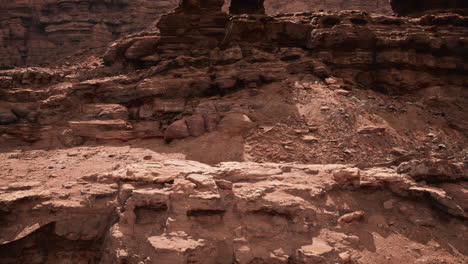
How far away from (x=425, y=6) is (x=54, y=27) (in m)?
38.4

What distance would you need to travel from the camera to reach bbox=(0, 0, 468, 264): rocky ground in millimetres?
5914

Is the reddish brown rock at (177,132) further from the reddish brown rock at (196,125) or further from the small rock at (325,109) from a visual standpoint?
the small rock at (325,109)

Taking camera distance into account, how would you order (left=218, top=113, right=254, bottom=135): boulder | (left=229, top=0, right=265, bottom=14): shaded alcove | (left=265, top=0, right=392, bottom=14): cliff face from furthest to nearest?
(left=265, top=0, right=392, bottom=14): cliff face
(left=229, top=0, right=265, bottom=14): shaded alcove
(left=218, top=113, right=254, bottom=135): boulder

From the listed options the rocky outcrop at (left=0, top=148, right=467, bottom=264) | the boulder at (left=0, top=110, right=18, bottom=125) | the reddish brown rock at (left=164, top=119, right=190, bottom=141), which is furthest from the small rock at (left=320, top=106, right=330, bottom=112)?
the boulder at (left=0, top=110, right=18, bottom=125)

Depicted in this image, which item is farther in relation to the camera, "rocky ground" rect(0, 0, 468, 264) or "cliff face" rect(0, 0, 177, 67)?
"cliff face" rect(0, 0, 177, 67)

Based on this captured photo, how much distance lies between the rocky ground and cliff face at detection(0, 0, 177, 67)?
2442 centimetres

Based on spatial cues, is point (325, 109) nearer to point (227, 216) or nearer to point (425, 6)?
point (227, 216)

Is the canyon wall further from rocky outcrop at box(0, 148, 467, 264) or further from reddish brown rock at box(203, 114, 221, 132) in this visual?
rocky outcrop at box(0, 148, 467, 264)

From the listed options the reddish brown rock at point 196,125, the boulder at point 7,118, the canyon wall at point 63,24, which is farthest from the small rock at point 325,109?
the canyon wall at point 63,24

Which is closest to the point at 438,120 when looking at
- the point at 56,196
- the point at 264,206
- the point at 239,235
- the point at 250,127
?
the point at 250,127

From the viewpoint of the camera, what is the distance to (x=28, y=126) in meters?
9.98

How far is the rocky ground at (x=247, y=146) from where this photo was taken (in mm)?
5914

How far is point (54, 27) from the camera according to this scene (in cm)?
3331

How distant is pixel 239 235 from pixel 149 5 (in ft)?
127
